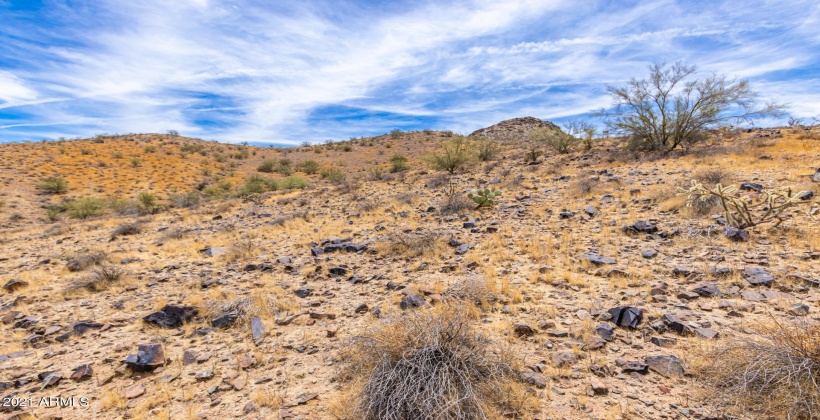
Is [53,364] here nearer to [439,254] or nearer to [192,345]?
[192,345]

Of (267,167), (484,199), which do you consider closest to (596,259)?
(484,199)

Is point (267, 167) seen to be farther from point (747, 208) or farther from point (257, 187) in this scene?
point (747, 208)

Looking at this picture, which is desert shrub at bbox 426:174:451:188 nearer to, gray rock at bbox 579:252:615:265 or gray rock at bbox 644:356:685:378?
gray rock at bbox 579:252:615:265

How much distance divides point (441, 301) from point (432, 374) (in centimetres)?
198

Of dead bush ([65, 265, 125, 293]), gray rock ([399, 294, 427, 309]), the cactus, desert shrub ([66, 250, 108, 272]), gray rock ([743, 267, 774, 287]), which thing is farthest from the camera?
the cactus

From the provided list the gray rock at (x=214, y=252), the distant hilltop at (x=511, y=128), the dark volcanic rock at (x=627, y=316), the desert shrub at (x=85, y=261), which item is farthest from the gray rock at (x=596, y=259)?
the distant hilltop at (x=511, y=128)

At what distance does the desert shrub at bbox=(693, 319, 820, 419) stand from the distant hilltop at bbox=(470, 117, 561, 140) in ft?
104

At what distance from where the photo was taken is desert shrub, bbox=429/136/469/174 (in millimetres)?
18250

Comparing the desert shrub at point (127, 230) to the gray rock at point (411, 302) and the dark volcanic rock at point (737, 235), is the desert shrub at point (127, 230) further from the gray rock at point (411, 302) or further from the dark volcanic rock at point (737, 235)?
the dark volcanic rock at point (737, 235)

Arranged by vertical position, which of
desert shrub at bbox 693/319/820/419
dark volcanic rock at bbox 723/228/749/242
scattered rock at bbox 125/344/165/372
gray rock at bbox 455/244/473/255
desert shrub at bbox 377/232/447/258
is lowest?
desert shrub at bbox 693/319/820/419

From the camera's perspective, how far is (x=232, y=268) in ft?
23.8

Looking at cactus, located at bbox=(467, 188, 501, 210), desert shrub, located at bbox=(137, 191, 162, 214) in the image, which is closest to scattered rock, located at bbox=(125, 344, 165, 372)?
cactus, located at bbox=(467, 188, 501, 210)

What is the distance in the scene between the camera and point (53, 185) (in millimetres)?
22266

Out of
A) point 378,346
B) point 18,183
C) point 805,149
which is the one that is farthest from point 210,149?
point 805,149
